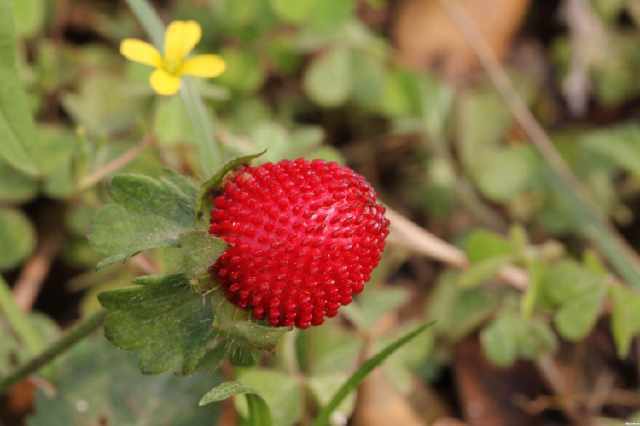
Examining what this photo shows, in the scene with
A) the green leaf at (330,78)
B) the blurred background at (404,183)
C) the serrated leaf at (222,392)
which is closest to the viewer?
the serrated leaf at (222,392)

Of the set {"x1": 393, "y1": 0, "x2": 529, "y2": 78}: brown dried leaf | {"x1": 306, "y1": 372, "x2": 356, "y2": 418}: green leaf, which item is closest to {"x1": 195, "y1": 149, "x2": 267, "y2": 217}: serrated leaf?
{"x1": 306, "y1": 372, "x2": 356, "y2": 418}: green leaf

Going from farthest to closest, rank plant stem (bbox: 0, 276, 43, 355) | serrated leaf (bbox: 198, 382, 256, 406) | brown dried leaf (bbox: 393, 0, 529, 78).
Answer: brown dried leaf (bbox: 393, 0, 529, 78), plant stem (bbox: 0, 276, 43, 355), serrated leaf (bbox: 198, 382, 256, 406)

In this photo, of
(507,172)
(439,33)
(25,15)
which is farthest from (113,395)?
(439,33)

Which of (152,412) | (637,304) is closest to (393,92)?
(637,304)

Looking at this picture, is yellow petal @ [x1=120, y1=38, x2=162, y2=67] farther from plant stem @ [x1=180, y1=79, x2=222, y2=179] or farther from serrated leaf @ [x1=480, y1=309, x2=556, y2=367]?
serrated leaf @ [x1=480, y1=309, x2=556, y2=367]

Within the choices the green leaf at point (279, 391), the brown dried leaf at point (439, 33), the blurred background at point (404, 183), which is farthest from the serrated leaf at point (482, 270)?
the brown dried leaf at point (439, 33)

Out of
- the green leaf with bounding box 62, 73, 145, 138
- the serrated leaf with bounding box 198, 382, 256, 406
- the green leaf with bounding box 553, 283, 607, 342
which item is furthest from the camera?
the green leaf with bounding box 62, 73, 145, 138

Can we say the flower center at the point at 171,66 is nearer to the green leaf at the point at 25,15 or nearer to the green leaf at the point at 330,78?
the green leaf at the point at 25,15
